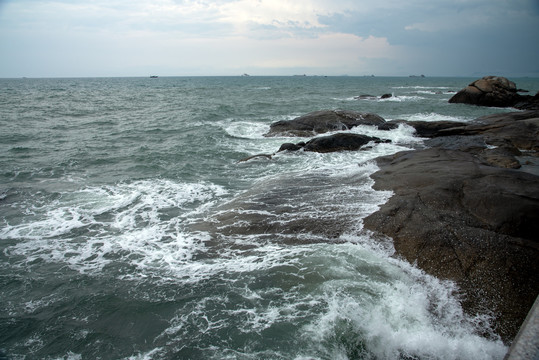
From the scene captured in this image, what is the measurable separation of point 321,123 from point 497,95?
25.1m

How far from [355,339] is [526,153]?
1346 centimetres

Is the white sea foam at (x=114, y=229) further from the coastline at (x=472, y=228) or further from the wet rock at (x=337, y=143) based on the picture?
the wet rock at (x=337, y=143)

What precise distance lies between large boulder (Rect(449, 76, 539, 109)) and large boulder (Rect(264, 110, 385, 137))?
825 inches

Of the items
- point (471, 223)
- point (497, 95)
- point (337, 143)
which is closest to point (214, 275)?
point (471, 223)

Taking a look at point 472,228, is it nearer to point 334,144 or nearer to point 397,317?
point 397,317

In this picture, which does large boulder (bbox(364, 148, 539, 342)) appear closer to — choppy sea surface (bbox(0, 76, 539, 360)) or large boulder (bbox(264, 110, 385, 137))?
choppy sea surface (bbox(0, 76, 539, 360))

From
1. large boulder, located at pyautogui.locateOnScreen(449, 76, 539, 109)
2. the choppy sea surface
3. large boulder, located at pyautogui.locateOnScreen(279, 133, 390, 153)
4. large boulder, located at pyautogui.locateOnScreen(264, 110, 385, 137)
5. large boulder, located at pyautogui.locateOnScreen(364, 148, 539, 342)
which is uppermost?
large boulder, located at pyautogui.locateOnScreen(449, 76, 539, 109)

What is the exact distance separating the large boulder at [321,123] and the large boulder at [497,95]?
68.8 ft

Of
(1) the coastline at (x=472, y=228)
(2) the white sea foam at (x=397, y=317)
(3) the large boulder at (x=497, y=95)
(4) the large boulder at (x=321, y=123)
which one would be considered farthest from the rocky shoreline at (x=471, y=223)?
(3) the large boulder at (x=497, y=95)

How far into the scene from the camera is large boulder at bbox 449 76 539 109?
3353 centimetres

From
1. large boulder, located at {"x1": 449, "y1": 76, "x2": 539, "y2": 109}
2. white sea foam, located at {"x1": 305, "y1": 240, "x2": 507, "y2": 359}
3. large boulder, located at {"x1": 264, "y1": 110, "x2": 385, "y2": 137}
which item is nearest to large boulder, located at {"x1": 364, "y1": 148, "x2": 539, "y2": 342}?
white sea foam, located at {"x1": 305, "y1": 240, "x2": 507, "y2": 359}

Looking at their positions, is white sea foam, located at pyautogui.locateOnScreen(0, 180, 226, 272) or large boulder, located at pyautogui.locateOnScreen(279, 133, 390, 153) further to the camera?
large boulder, located at pyautogui.locateOnScreen(279, 133, 390, 153)

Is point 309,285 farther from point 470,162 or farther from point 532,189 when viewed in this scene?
point 470,162

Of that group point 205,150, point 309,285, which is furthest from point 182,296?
point 205,150
